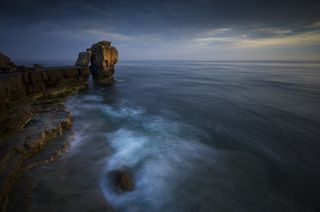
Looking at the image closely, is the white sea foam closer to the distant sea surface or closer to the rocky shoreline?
the distant sea surface

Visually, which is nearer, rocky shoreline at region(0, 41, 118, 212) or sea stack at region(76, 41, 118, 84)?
rocky shoreline at region(0, 41, 118, 212)

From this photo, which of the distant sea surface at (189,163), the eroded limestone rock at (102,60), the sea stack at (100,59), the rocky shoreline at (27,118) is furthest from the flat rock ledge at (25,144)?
the eroded limestone rock at (102,60)

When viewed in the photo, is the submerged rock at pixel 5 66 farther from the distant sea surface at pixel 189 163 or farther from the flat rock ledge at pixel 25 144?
the flat rock ledge at pixel 25 144

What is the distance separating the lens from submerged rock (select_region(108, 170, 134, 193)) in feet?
22.8

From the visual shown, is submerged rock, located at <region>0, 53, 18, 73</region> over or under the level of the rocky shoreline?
over

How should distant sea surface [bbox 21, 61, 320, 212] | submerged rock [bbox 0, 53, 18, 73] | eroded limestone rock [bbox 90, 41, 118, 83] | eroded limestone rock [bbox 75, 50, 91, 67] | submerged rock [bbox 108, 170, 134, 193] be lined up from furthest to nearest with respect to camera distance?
1. eroded limestone rock [bbox 90, 41, 118, 83]
2. eroded limestone rock [bbox 75, 50, 91, 67]
3. submerged rock [bbox 0, 53, 18, 73]
4. submerged rock [bbox 108, 170, 134, 193]
5. distant sea surface [bbox 21, 61, 320, 212]

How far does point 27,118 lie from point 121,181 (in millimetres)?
8962

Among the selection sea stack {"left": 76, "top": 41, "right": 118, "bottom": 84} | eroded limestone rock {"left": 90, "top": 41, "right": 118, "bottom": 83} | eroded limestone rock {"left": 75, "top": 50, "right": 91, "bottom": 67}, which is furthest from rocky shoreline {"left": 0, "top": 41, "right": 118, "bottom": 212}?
eroded limestone rock {"left": 90, "top": 41, "right": 118, "bottom": 83}

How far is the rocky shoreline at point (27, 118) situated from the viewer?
24.4 ft

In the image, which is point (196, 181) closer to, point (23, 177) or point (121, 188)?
point (121, 188)

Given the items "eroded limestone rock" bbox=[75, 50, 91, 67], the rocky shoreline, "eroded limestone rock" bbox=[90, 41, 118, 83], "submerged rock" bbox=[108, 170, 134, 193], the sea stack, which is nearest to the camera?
"submerged rock" bbox=[108, 170, 134, 193]

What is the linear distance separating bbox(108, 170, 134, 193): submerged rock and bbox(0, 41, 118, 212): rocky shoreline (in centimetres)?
344

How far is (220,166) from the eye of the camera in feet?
28.4

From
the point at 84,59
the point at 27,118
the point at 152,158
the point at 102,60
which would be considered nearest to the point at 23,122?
the point at 27,118
